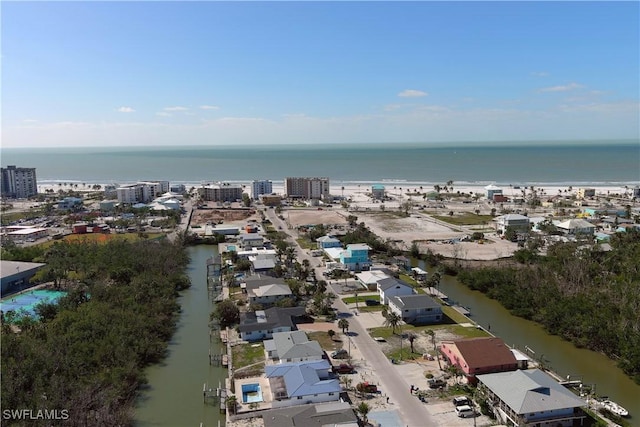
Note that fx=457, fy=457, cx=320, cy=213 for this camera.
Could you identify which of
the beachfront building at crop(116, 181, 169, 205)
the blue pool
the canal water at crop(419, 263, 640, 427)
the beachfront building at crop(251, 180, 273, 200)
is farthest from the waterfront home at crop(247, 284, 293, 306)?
the beachfront building at crop(251, 180, 273, 200)

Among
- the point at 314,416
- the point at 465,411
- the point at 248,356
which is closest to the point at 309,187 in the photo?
the point at 248,356

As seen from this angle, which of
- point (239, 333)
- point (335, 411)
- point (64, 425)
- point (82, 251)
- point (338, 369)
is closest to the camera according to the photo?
→ point (64, 425)

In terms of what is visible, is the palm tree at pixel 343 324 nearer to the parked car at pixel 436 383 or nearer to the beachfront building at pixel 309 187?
the parked car at pixel 436 383

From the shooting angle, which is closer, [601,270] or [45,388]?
[45,388]

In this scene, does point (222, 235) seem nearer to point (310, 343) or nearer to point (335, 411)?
point (310, 343)

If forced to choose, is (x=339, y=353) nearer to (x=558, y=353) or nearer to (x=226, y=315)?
(x=226, y=315)

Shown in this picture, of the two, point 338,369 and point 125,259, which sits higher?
point 125,259

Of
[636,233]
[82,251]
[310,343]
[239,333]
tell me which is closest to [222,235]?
[82,251]
